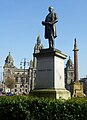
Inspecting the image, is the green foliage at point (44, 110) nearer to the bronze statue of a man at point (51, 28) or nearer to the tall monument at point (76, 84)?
the bronze statue of a man at point (51, 28)

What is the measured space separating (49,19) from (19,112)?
7.52 m

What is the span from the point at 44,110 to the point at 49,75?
15.5ft

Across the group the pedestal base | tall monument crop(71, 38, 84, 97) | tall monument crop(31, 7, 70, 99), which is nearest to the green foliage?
the pedestal base

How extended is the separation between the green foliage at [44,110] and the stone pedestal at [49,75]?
3.84 metres

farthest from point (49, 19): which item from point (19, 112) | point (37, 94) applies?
point (19, 112)

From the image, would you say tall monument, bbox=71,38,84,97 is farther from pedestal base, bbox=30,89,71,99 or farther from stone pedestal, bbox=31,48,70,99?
pedestal base, bbox=30,89,71,99

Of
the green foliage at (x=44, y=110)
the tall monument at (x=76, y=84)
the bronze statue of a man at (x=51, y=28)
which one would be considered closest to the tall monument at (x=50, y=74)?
the bronze statue of a man at (x=51, y=28)

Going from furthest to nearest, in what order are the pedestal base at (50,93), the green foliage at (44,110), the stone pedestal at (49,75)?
the stone pedestal at (49,75), the pedestal base at (50,93), the green foliage at (44,110)

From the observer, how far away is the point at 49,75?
1438 centimetres

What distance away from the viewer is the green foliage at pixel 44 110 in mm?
9586

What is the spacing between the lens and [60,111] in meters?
9.70

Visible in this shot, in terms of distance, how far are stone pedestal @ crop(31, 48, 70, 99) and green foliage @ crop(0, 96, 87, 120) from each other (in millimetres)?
3842

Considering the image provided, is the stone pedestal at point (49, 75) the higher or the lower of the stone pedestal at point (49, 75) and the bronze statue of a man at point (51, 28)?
the lower

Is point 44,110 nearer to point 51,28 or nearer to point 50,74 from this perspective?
point 50,74
